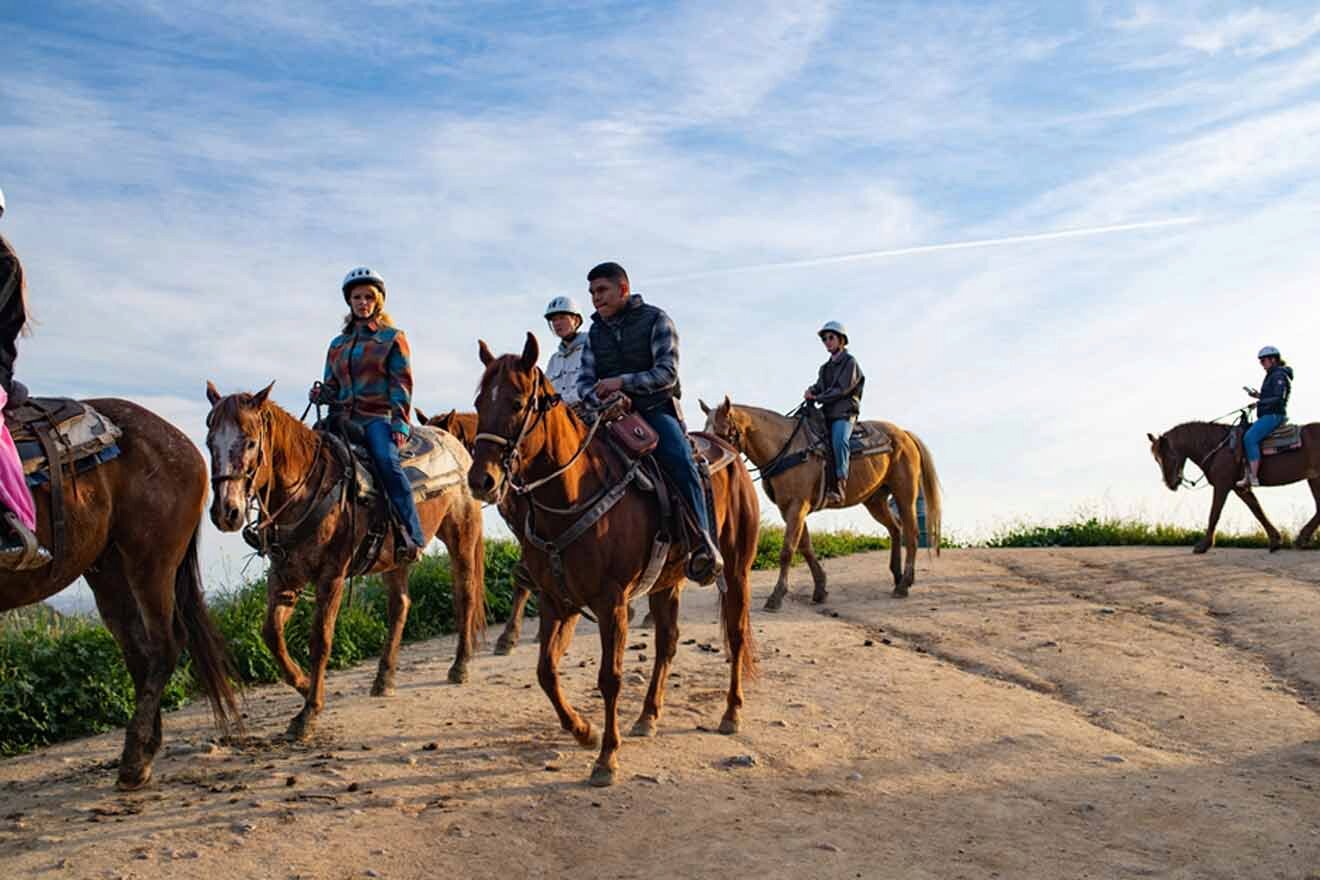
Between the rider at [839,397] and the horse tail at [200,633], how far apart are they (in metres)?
8.35

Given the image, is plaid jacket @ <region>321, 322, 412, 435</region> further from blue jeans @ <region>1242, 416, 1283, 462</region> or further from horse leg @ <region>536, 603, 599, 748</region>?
blue jeans @ <region>1242, 416, 1283, 462</region>

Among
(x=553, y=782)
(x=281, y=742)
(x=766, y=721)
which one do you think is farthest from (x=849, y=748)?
(x=281, y=742)

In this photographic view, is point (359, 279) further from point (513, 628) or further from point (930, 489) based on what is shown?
point (930, 489)

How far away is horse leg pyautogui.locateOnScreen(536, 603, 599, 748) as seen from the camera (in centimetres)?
690

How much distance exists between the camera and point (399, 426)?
8703 mm

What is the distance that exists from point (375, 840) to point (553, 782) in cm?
120

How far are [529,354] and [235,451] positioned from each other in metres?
2.03

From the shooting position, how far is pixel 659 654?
25.8ft

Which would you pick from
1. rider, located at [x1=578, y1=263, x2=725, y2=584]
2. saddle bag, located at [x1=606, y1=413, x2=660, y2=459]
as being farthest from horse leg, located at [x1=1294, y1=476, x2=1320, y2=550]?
saddle bag, located at [x1=606, y1=413, x2=660, y2=459]

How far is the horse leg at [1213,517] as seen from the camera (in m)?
17.5

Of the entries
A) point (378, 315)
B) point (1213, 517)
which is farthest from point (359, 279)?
point (1213, 517)

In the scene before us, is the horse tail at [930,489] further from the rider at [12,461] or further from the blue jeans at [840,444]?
the rider at [12,461]

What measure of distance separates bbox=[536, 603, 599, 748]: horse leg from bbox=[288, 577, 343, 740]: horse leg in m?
1.68

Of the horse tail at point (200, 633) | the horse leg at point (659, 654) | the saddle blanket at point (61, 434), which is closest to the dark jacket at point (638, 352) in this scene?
the horse leg at point (659, 654)
